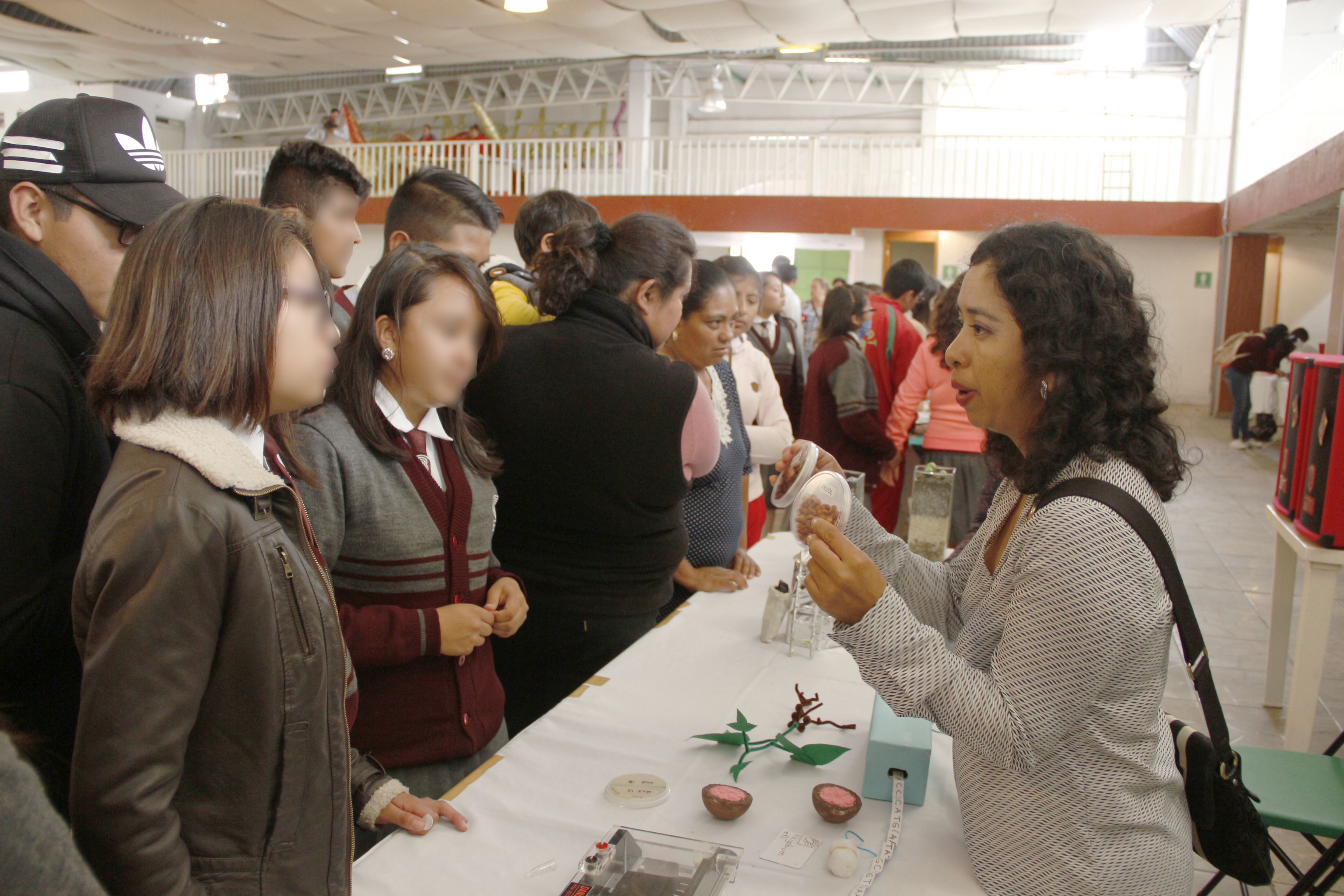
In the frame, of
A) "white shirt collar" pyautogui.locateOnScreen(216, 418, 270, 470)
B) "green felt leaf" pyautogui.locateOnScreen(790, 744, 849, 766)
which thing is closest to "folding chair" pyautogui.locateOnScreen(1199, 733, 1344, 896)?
"green felt leaf" pyautogui.locateOnScreen(790, 744, 849, 766)

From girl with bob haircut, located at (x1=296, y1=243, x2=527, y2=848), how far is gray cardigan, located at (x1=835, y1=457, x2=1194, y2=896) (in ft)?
2.22

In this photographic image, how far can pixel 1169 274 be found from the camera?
44.4ft

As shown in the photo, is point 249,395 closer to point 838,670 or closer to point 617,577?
point 617,577

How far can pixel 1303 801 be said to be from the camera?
172 centimetres

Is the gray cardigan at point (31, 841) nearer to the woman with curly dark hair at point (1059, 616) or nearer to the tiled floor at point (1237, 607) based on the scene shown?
the woman with curly dark hair at point (1059, 616)

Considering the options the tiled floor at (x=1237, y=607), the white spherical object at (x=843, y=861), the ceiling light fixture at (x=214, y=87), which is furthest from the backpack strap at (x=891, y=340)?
the ceiling light fixture at (x=214, y=87)

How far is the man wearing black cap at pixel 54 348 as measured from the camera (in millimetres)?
1013

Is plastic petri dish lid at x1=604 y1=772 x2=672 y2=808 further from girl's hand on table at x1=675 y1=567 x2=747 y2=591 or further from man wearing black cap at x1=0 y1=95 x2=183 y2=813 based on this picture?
girl's hand on table at x1=675 y1=567 x2=747 y2=591

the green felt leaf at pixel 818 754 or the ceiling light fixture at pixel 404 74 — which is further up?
the ceiling light fixture at pixel 404 74

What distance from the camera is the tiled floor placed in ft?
10.4

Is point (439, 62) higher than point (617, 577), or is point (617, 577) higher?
point (439, 62)

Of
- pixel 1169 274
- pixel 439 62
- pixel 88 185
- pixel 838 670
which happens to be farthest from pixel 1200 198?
pixel 88 185

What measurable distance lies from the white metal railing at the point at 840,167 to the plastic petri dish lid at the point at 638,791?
12.8 m

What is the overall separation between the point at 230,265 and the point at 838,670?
4.23 feet
